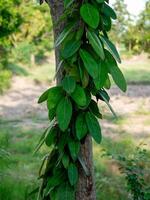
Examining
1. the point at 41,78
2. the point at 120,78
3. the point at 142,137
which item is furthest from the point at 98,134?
the point at 41,78

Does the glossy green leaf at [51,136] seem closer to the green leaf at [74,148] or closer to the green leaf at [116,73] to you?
the green leaf at [74,148]

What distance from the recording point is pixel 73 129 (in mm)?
1560

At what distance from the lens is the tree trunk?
5.21ft

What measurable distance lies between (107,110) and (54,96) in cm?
649

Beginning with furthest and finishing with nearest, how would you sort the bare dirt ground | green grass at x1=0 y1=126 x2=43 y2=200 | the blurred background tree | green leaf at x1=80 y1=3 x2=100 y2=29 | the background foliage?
the blurred background tree
the bare dirt ground
the background foliage
green grass at x1=0 y1=126 x2=43 y2=200
green leaf at x1=80 y1=3 x2=100 y2=29

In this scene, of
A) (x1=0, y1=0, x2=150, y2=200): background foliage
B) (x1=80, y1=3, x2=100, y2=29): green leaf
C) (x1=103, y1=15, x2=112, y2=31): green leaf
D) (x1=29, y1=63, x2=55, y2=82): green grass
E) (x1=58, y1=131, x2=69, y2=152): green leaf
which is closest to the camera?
(x1=80, y1=3, x2=100, y2=29): green leaf

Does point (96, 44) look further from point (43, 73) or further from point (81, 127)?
point (43, 73)

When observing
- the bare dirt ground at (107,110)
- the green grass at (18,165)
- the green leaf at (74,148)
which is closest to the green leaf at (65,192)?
the green leaf at (74,148)

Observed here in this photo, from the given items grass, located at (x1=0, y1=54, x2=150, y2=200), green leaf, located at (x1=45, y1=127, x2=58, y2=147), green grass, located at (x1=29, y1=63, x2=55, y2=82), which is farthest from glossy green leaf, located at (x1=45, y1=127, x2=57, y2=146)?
green grass, located at (x1=29, y1=63, x2=55, y2=82)

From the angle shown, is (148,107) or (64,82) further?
(148,107)

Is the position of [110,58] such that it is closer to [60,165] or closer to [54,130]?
[54,130]

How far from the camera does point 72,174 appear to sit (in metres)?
1.57

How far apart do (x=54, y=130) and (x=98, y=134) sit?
0.19 meters

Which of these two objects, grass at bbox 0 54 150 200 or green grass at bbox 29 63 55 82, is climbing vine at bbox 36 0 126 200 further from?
green grass at bbox 29 63 55 82
